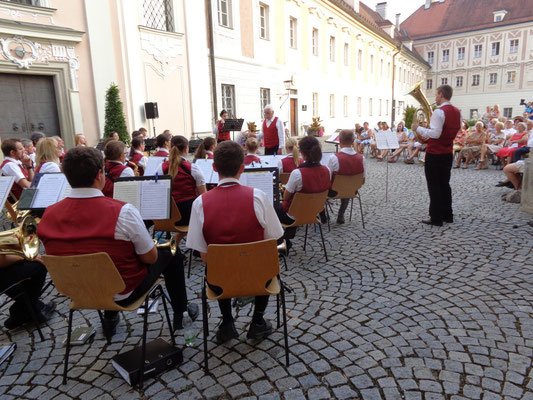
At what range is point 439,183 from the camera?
19.0 feet

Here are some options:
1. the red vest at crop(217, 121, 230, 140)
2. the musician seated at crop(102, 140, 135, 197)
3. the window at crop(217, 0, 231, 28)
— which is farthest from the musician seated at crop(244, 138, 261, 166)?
the window at crop(217, 0, 231, 28)

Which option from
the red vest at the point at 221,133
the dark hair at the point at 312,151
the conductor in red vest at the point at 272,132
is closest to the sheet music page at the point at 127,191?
the dark hair at the point at 312,151

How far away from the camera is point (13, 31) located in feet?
29.8

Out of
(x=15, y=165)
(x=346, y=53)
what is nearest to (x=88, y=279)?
(x=15, y=165)

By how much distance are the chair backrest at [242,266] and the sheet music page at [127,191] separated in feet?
4.28

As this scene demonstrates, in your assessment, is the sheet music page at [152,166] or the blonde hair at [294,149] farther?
the blonde hair at [294,149]

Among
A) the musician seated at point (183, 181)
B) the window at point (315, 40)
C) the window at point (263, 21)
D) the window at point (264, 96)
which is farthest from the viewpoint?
the window at point (315, 40)

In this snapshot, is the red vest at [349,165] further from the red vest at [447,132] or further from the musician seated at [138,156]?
the musician seated at [138,156]

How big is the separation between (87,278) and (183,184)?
221cm

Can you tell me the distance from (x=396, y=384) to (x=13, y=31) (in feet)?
35.9

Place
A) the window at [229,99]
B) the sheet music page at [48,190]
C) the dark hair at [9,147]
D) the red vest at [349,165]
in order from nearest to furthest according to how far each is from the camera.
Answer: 1. the sheet music page at [48,190]
2. the dark hair at [9,147]
3. the red vest at [349,165]
4. the window at [229,99]

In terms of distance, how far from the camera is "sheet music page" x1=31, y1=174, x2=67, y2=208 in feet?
13.2

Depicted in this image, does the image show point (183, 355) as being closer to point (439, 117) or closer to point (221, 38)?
point (439, 117)

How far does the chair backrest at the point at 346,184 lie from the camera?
562cm
